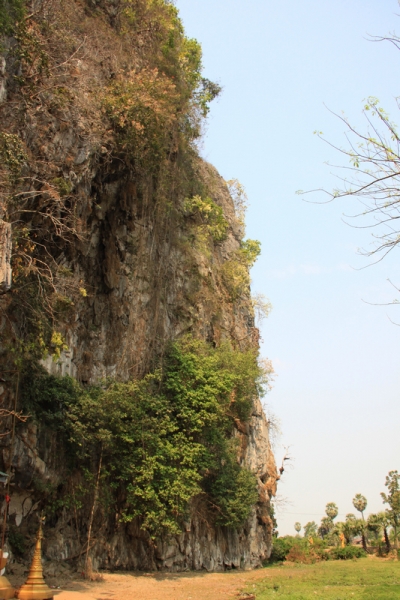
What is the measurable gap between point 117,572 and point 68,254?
8088mm

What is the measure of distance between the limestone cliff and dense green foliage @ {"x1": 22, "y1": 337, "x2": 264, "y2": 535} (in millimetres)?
600

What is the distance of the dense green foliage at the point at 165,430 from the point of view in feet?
40.2

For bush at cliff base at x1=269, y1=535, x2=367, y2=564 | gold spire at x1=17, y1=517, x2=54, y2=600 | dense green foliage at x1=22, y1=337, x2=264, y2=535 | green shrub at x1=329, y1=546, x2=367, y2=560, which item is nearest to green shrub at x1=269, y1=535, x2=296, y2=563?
bush at cliff base at x1=269, y1=535, x2=367, y2=564

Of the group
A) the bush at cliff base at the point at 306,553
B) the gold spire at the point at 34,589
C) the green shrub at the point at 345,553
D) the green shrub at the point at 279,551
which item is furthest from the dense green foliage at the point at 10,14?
the green shrub at the point at 345,553

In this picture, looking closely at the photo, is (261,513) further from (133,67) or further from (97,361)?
(133,67)

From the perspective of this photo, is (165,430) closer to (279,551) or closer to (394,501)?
(279,551)

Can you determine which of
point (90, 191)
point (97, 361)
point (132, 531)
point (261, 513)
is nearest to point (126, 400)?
point (97, 361)

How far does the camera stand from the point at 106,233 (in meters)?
15.6

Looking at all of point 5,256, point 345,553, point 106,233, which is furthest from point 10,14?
point 345,553

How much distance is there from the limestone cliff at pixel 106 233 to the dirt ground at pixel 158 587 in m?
0.94

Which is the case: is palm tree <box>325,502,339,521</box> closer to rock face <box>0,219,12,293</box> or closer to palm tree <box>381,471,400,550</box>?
palm tree <box>381,471,400,550</box>

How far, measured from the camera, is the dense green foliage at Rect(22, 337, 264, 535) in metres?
12.2

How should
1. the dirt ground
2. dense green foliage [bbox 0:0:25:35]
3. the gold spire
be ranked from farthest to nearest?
1. the dirt ground
2. dense green foliage [bbox 0:0:25:35]
3. the gold spire

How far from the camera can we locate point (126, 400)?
43.8ft
